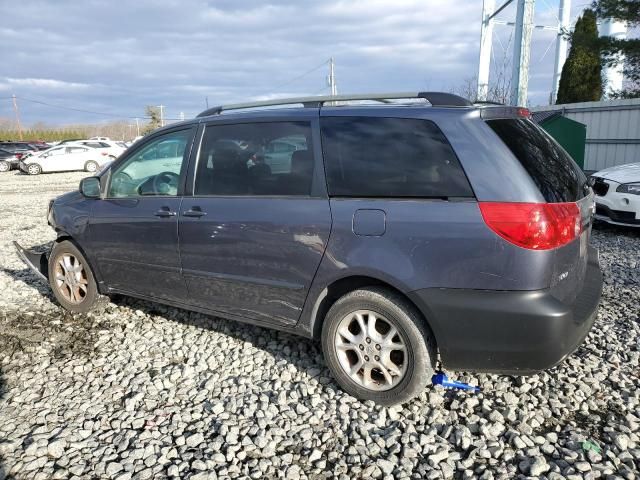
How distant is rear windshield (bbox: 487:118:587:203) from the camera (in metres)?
2.73

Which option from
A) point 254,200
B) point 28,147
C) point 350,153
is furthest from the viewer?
point 28,147

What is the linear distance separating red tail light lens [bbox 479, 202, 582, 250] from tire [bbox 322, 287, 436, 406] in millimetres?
683

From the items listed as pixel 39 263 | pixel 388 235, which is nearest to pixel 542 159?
pixel 388 235

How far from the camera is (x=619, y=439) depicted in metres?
2.66

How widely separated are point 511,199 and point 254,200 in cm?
164

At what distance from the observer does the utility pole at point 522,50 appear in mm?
15117

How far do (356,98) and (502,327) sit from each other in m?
1.73

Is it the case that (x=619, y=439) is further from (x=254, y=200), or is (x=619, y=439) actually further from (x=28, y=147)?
(x=28, y=147)

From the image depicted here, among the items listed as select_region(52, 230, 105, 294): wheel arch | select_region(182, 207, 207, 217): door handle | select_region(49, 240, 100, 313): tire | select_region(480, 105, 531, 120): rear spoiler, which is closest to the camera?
select_region(480, 105, 531, 120): rear spoiler

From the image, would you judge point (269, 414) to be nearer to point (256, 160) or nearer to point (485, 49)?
point (256, 160)

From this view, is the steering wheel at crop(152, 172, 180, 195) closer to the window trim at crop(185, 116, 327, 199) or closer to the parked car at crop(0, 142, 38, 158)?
the window trim at crop(185, 116, 327, 199)

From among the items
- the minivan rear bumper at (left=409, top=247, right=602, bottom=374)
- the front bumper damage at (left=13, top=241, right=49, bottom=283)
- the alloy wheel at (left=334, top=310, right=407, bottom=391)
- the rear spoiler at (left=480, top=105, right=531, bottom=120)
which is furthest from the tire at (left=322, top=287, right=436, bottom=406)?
the front bumper damage at (left=13, top=241, right=49, bottom=283)

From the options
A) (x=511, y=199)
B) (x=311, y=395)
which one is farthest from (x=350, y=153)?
(x=311, y=395)

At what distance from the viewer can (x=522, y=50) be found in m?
15.6
